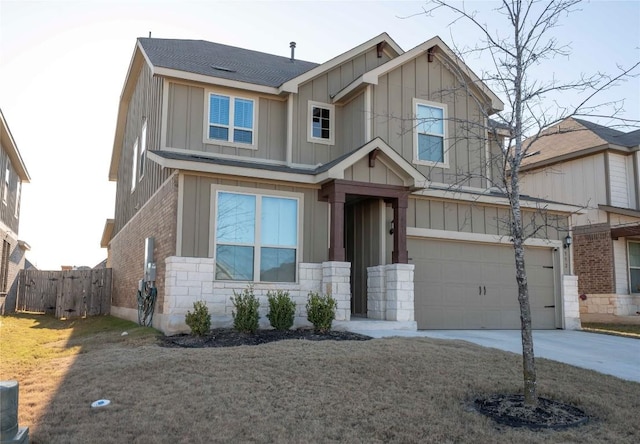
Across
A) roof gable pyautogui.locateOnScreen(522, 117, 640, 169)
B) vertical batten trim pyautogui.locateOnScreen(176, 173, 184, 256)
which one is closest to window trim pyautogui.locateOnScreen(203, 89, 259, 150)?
vertical batten trim pyautogui.locateOnScreen(176, 173, 184, 256)

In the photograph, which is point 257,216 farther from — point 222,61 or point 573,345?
point 573,345

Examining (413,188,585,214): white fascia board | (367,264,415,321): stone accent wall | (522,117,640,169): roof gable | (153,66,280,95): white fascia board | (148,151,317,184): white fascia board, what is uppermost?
(522,117,640,169): roof gable

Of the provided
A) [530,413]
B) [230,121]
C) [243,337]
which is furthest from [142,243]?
[530,413]

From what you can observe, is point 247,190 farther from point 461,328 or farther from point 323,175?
point 461,328

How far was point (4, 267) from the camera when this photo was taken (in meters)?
19.2

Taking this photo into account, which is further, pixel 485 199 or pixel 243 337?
pixel 485 199

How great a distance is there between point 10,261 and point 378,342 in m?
16.6

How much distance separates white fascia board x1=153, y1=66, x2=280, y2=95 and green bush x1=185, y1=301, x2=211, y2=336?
545 centimetres

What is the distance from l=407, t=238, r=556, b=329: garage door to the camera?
12680mm

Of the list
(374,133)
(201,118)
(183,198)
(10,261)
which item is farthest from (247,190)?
(10,261)

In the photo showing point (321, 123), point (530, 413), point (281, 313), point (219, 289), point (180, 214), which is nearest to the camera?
point (530, 413)

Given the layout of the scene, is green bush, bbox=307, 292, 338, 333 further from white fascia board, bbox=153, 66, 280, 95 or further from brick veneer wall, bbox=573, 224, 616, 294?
brick veneer wall, bbox=573, 224, 616, 294

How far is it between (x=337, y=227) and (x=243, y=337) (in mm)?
3074

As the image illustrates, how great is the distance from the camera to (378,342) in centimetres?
872
